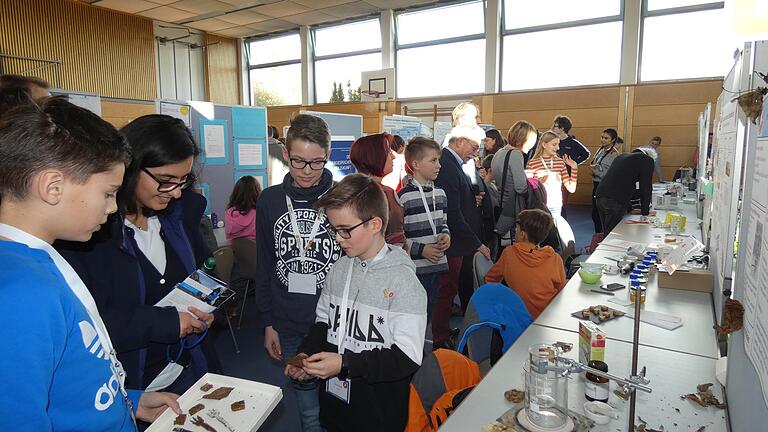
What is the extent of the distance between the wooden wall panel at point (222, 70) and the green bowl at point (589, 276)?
490 inches

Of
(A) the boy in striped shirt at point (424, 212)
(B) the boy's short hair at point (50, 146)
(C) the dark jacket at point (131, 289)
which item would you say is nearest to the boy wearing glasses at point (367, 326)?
(C) the dark jacket at point (131, 289)

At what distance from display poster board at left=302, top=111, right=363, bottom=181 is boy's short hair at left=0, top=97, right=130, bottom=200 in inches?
164

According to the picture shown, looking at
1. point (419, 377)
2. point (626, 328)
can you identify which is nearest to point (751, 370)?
point (419, 377)

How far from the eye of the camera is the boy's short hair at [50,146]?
785mm

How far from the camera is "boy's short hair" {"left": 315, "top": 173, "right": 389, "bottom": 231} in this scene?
148cm

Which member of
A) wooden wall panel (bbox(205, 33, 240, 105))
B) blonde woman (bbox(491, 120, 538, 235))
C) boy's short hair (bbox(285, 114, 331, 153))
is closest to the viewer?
boy's short hair (bbox(285, 114, 331, 153))

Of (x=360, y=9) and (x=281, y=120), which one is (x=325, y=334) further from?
(x=281, y=120)

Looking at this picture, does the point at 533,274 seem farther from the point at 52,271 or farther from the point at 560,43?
the point at 560,43

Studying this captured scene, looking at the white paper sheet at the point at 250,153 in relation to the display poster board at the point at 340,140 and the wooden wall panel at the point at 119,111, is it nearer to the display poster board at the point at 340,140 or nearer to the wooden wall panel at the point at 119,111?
the display poster board at the point at 340,140

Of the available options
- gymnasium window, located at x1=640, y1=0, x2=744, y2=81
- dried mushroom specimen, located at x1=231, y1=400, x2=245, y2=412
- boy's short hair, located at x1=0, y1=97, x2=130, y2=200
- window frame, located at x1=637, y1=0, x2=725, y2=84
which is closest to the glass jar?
dried mushroom specimen, located at x1=231, y1=400, x2=245, y2=412

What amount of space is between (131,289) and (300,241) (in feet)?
1.98

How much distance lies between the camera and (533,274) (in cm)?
246

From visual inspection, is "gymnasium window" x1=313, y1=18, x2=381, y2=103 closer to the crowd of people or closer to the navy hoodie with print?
the crowd of people

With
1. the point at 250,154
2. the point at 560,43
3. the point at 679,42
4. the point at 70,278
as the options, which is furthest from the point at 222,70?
the point at 70,278
